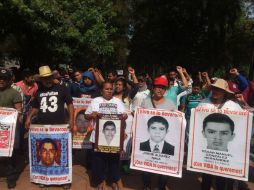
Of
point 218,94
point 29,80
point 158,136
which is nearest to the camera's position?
point 218,94

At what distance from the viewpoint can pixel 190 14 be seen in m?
36.4

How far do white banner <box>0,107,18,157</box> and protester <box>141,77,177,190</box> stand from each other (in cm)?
215

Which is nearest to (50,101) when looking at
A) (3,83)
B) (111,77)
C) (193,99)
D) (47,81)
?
(47,81)

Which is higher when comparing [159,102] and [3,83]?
[3,83]

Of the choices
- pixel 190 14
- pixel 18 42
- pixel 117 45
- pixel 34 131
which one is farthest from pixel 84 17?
pixel 190 14

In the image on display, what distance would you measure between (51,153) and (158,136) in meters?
1.73

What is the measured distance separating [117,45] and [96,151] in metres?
28.3

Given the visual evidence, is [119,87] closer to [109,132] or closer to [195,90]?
[109,132]

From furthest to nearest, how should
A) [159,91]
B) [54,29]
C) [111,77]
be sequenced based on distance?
1. [54,29]
2. [111,77]
3. [159,91]

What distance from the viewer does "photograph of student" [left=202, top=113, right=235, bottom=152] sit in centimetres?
653

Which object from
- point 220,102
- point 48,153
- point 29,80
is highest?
point 29,80

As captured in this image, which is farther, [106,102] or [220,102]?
[106,102]

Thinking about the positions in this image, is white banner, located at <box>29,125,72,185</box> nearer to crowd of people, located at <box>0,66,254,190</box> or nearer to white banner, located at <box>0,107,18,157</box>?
crowd of people, located at <box>0,66,254,190</box>

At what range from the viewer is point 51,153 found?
7242 mm
